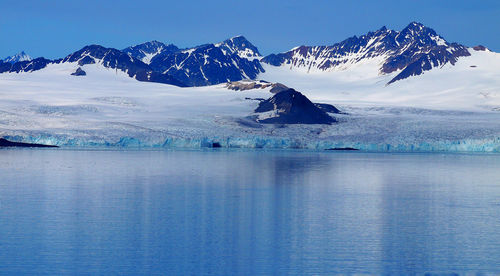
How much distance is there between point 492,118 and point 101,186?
40456 millimetres

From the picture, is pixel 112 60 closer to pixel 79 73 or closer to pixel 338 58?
pixel 79 73

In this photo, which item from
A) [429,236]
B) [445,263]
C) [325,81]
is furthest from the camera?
[325,81]

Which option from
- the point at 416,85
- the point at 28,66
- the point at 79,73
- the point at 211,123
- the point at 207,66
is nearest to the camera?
the point at 211,123

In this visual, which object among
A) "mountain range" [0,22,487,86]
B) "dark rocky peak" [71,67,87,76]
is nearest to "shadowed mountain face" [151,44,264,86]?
"mountain range" [0,22,487,86]

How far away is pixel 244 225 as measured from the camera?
467 inches

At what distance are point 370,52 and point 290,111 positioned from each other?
400 feet

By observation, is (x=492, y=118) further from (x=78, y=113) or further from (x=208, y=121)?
(x=78, y=113)

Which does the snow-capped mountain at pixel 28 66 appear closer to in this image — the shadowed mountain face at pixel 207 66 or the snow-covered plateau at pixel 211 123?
the snow-covered plateau at pixel 211 123

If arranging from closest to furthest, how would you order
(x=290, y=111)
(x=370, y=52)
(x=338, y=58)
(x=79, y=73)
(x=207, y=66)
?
(x=290, y=111) → (x=79, y=73) → (x=370, y=52) → (x=338, y=58) → (x=207, y=66)

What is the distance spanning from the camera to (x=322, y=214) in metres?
13.2

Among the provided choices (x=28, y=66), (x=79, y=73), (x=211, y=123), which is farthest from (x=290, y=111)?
(x=28, y=66)

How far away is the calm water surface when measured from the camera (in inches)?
356

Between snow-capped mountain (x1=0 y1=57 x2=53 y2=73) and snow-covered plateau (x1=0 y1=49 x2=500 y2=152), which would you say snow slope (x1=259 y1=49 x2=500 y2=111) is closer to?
snow-covered plateau (x1=0 y1=49 x2=500 y2=152)

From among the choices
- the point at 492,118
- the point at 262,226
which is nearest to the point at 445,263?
the point at 262,226
